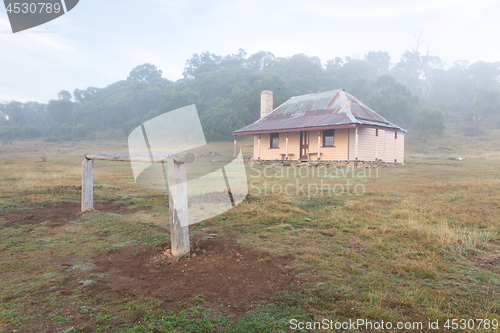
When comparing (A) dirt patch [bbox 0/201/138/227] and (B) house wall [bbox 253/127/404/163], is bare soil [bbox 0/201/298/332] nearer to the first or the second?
(A) dirt patch [bbox 0/201/138/227]

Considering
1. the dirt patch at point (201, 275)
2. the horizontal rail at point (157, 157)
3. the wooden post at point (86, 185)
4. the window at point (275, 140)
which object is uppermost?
the window at point (275, 140)

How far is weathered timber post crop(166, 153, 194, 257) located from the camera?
4133 mm

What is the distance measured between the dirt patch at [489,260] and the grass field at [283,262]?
14mm

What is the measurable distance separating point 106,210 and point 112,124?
70.1 m

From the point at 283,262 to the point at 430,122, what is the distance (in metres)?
50.9

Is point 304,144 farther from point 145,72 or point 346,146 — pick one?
point 145,72

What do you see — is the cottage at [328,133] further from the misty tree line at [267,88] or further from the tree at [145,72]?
the tree at [145,72]

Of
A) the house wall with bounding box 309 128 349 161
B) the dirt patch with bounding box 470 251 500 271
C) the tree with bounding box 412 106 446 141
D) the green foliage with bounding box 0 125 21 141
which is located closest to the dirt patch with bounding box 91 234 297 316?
the dirt patch with bounding box 470 251 500 271

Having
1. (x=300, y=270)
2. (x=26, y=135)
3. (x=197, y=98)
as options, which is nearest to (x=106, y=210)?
(x=300, y=270)

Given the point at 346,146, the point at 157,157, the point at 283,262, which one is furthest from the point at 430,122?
the point at 157,157

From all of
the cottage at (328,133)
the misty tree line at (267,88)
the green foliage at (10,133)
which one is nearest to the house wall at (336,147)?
the cottage at (328,133)

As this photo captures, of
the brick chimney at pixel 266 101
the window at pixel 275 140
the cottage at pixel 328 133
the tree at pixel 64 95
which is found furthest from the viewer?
the tree at pixel 64 95

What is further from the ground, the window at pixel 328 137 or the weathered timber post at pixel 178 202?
the window at pixel 328 137

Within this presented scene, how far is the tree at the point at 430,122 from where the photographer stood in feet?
150
